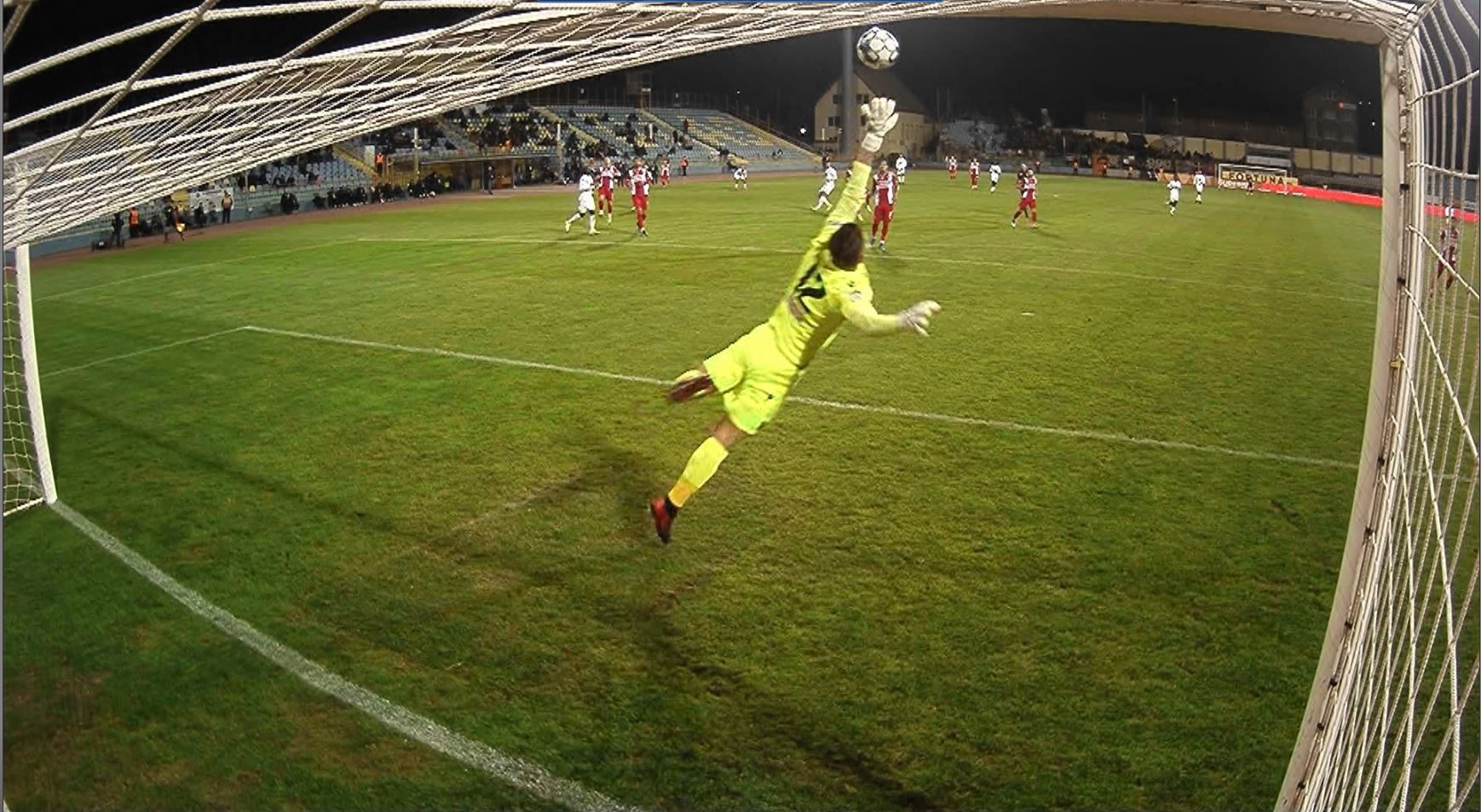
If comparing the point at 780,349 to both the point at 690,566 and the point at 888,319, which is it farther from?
the point at 690,566

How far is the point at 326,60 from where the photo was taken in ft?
11.3

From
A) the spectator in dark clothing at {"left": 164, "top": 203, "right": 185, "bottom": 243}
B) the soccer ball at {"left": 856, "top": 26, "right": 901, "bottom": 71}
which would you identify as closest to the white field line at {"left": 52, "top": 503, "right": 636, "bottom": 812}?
the soccer ball at {"left": 856, "top": 26, "right": 901, "bottom": 71}

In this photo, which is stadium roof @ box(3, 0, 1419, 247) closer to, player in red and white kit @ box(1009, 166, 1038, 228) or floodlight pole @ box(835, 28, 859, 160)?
player in red and white kit @ box(1009, 166, 1038, 228)

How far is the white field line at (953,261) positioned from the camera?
15172 millimetres

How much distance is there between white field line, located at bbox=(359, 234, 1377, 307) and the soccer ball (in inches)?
290

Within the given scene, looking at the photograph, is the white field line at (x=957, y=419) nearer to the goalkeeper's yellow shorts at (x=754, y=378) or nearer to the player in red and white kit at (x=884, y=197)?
the goalkeeper's yellow shorts at (x=754, y=378)

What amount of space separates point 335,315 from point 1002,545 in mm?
10572

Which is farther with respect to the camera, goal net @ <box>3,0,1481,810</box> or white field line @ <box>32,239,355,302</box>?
white field line @ <box>32,239,355,302</box>

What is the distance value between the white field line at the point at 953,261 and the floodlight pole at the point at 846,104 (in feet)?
76.9

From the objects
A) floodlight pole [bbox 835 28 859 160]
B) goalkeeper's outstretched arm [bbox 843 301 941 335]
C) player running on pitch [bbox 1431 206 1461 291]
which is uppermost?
floodlight pole [bbox 835 28 859 160]

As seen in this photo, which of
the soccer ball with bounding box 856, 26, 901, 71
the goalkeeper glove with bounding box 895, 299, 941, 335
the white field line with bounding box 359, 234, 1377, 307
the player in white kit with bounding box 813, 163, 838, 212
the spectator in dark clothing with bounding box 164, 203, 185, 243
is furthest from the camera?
the spectator in dark clothing with bounding box 164, 203, 185, 243

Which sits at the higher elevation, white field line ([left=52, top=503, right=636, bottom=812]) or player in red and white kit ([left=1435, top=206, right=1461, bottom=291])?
player in red and white kit ([left=1435, top=206, right=1461, bottom=291])

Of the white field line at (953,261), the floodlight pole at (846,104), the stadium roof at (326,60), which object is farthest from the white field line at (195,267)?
the floodlight pole at (846,104)

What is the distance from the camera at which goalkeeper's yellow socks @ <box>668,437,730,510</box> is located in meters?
5.56
